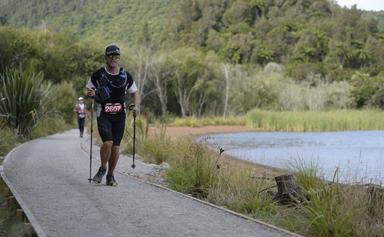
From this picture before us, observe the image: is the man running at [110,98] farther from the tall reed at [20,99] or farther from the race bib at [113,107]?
the tall reed at [20,99]

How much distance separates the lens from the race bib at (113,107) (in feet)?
33.9

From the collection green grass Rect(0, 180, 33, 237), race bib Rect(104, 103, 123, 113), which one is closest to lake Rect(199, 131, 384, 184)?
race bib Rect(104, 103, 123, 113)

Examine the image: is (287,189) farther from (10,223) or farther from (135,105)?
(10,223)

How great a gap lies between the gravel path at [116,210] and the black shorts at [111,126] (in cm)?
80

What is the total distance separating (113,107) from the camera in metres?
10.4

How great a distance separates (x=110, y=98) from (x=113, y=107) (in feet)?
0.50

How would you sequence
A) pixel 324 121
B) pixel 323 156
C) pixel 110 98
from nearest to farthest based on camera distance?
pixel 110 98
pixel 323 156
pixel 324 121

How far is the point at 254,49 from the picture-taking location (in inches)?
4114

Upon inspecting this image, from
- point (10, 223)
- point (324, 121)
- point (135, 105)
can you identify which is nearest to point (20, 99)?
point (135, 105)

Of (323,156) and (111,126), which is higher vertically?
(111,126)

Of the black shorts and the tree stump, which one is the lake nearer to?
the tree stump

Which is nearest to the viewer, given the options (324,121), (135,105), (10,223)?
(10,223)

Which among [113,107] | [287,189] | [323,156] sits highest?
[113,107]

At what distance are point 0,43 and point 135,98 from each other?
46.1m
